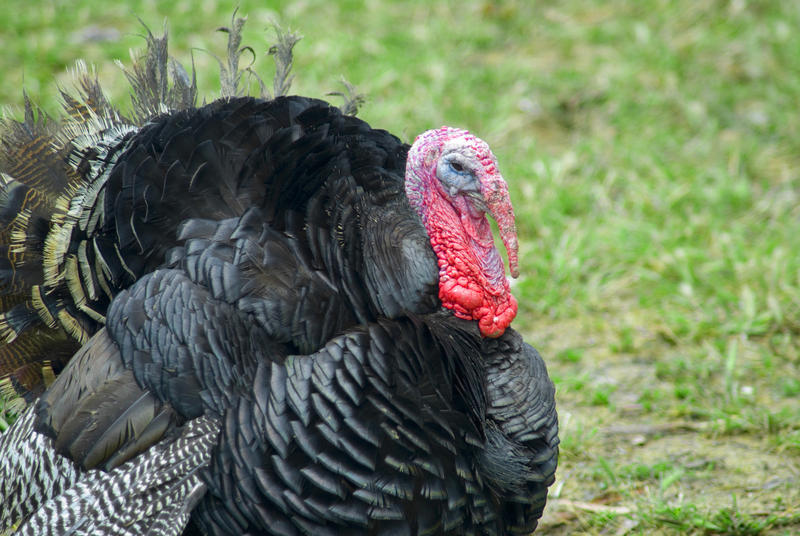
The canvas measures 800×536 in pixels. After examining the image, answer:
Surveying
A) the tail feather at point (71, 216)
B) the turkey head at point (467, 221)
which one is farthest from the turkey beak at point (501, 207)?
the tail feather at point (71, 216)

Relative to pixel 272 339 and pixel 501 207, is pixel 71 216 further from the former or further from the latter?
pixel 501 207

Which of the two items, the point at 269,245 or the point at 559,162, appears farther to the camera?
the point at 559,162

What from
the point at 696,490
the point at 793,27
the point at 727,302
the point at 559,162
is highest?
the point at 793,27

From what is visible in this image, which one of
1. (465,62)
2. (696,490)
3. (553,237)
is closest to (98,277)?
(696,490)

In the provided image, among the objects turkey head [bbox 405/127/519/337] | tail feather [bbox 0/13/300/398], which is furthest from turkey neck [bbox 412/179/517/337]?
tail feather [bbox 0/13/300/398]

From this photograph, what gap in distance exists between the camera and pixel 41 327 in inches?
134

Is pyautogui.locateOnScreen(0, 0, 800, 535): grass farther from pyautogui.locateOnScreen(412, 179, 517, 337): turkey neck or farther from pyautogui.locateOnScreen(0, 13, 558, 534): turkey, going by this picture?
pyautogui.locateOnScreen(412, 179, 517, 337): turkey neck

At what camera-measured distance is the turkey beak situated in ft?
9.91

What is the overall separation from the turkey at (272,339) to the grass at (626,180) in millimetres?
918

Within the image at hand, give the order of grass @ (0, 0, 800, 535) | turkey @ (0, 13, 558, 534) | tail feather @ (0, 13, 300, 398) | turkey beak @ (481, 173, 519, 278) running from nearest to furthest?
turkey @ (0, 13, 558, 534), turkey beak @ (481, 173, 519, 278), tail feather @ (0, 13, 300, 398), grass @ (0, 0, 800, 535)

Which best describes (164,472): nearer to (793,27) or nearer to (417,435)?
(417,435)

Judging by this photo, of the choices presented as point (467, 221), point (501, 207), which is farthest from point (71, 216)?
point (501, 207)

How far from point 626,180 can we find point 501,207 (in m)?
3.30

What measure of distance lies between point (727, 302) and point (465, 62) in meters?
3.17
